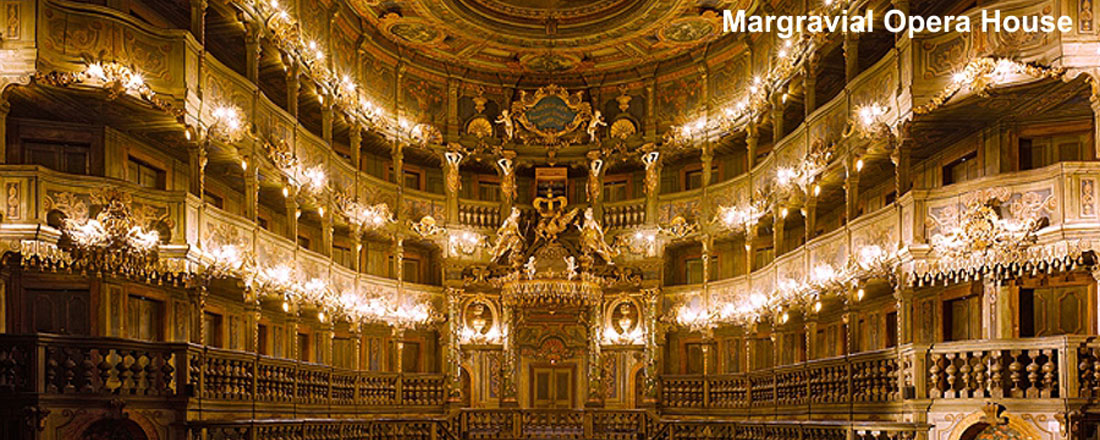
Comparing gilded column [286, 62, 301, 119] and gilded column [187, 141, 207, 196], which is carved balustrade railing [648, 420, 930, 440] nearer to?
gilded column [286, 62, 301, 119]

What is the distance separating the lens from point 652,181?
1457 inches

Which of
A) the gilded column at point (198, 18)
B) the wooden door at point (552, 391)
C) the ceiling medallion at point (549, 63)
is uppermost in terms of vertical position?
the ceiling medallion at point (549, 63)

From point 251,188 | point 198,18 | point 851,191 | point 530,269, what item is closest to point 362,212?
point 530,269

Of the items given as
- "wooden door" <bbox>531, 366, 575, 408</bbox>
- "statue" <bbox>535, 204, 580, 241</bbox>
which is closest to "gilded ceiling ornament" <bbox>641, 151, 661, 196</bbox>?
"statue" <bbox>535, 204, 580, 241</bbox>

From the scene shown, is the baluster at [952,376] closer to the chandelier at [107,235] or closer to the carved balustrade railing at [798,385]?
the carved balustrade railing at [798,385]

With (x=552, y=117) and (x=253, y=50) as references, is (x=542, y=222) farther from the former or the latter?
(x=253, y=50)

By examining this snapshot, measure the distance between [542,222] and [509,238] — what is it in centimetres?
124

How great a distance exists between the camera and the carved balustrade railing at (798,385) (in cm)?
2169

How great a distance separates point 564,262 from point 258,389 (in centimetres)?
1466

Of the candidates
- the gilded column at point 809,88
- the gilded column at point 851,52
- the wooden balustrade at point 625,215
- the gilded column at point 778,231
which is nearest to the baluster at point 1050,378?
the gilded column at point 851,52

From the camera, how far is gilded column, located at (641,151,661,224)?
36.9 m

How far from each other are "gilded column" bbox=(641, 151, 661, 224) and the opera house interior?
7.8 inches

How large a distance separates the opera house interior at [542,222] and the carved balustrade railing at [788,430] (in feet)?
0.31

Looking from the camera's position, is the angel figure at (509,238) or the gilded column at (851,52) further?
the angel figure at (509,238)
